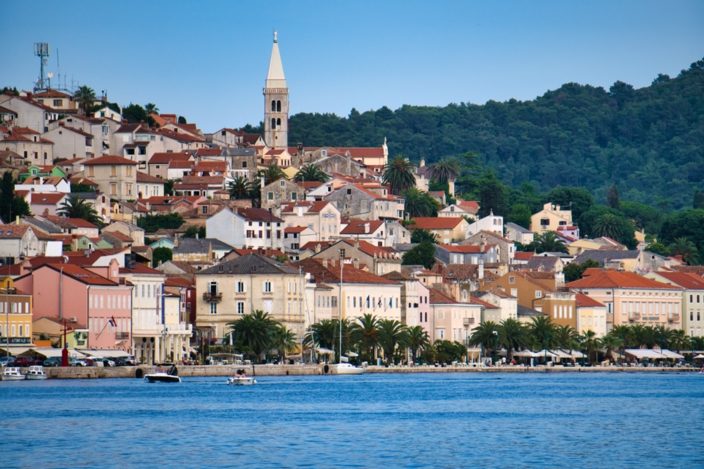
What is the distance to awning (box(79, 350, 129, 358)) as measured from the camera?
335 ft

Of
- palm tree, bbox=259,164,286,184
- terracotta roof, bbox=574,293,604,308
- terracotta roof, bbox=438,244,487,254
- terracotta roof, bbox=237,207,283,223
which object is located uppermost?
→ palm tree, bbox=259,164,286,184

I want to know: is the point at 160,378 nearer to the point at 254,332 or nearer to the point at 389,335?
the point at 254,332

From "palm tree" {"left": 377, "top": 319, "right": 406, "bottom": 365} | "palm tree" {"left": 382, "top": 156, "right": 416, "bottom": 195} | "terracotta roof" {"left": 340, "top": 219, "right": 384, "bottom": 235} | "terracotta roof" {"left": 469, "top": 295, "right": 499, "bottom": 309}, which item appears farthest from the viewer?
"palm tree" {"left": 382, "top": 156, "right": 416, "bottom": 195}

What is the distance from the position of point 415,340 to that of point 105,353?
938 inches

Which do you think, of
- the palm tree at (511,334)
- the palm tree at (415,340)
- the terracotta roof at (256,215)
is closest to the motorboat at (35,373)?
the palm tree at (415,340)

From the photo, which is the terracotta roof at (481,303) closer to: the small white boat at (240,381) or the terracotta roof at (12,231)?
the terracotta roof at (12,231)

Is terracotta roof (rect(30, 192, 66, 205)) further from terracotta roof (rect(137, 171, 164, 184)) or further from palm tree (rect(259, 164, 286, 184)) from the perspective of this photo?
palm tree (rect(259, 164, 286, 184))

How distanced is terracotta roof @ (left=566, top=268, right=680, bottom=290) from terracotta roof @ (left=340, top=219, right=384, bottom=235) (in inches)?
594

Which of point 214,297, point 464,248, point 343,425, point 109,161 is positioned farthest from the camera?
point 464,248

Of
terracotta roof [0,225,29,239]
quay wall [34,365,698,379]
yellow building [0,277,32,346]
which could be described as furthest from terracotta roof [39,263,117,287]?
terracotta roof [0,225,29,239]

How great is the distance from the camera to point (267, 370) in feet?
354

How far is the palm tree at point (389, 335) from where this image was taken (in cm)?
11744

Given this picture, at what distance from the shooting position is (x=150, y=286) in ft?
364

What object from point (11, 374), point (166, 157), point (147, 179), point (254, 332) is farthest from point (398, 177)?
point (11, 374)
